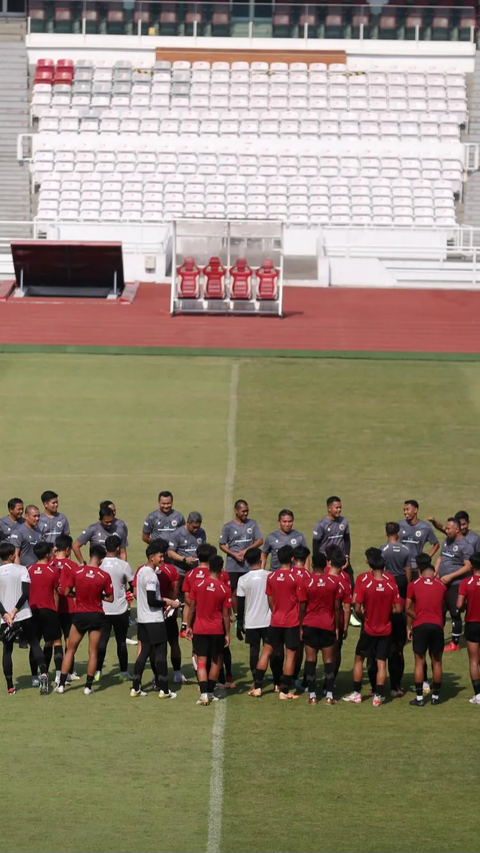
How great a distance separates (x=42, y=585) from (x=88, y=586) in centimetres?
54

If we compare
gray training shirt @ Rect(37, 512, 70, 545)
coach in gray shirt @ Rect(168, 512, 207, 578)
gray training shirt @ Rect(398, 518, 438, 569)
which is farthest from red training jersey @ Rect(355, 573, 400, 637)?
gray training shirt @ Rect(37, 512, 70, 545)

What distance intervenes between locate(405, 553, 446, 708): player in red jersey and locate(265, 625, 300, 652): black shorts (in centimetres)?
116

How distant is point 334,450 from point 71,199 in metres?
20.3

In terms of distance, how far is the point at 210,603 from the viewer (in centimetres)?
1432

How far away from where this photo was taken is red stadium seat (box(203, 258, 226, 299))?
3397cm

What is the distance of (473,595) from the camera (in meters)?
14.6

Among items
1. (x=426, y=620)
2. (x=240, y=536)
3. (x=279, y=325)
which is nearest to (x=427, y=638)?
(x=426, y=620)

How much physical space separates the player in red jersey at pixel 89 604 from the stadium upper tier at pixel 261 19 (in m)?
36.7

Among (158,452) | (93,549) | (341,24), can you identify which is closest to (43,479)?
(158,452)

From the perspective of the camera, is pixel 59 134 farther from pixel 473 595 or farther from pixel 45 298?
pixel 473 595

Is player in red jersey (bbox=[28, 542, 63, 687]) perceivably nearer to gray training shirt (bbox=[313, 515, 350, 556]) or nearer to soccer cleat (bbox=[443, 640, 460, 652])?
gray training shirt (bbox=[313, 515, 350, 556])

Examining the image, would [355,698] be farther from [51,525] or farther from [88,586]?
[51,525]

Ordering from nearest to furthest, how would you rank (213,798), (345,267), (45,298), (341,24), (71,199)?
(213,798)
(45,298)
(345,267)
(71,199)
(341,24)

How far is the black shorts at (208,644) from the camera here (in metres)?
14.4
